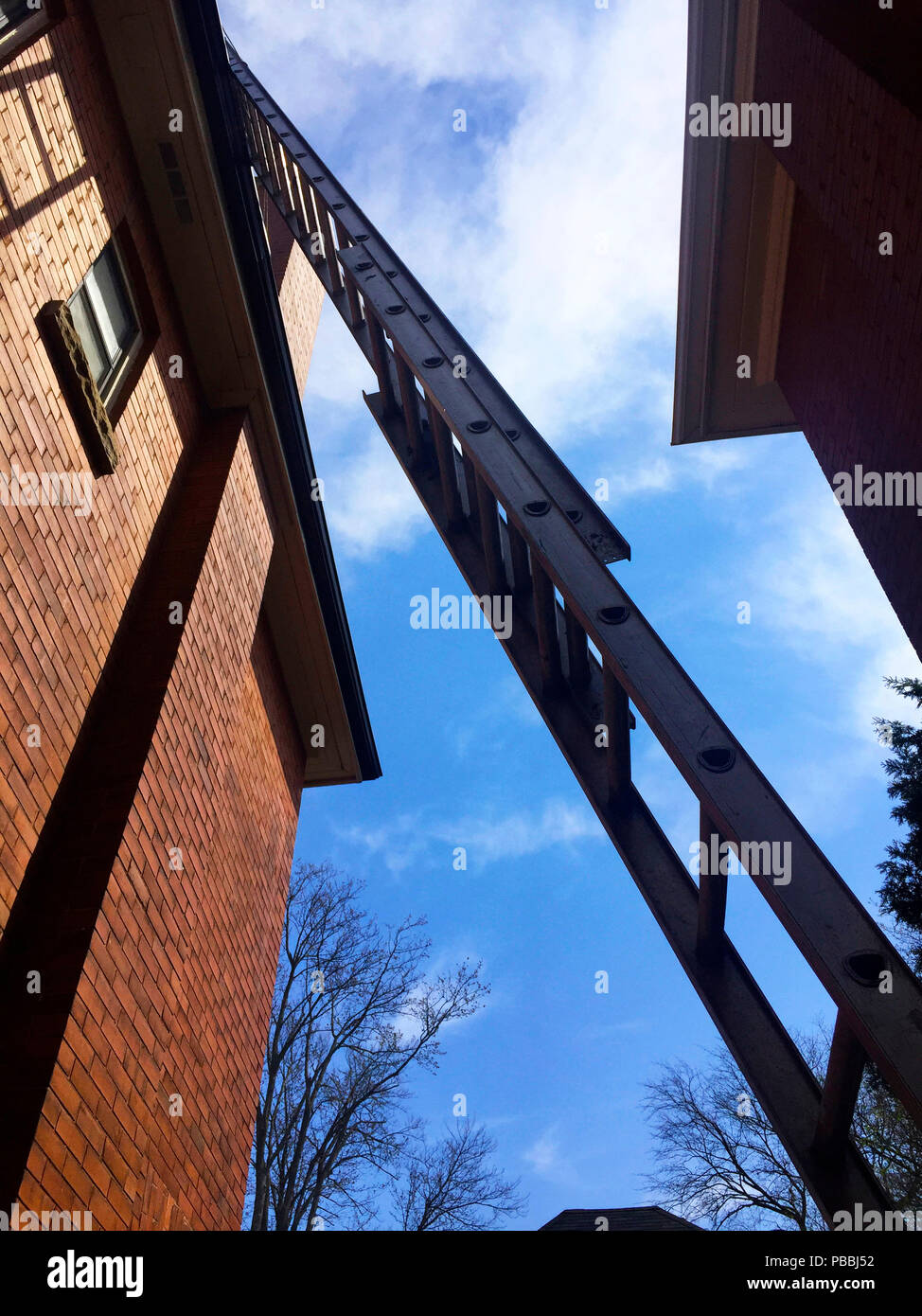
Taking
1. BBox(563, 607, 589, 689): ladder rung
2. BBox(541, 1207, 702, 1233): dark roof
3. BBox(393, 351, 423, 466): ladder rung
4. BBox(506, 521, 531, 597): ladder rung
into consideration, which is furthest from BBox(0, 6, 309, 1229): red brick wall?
BBox(541, 1207, 702, 1233): dark roof

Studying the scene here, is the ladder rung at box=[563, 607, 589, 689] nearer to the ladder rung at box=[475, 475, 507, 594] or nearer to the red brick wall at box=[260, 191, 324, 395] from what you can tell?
the ladder rung at box=[475, 475, 507, 594]

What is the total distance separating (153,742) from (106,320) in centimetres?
256

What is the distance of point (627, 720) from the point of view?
4215 millimetres

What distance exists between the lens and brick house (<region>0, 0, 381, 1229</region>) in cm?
370

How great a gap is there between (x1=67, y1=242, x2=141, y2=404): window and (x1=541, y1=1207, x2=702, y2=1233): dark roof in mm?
8160

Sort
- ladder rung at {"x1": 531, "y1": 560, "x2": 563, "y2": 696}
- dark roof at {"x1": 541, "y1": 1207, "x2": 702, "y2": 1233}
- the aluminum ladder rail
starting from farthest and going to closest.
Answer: dark roof at {"x1": 541, "y1": 1207, "x2": 702, "y2": 1233}
ladder rung at {"x1": 531, "y1": 560, "x2": 563, "y2": 696}
the aluminum ladder rail

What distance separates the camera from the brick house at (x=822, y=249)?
4.22 metres

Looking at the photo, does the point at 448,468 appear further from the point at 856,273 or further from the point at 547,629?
the point at 856,273

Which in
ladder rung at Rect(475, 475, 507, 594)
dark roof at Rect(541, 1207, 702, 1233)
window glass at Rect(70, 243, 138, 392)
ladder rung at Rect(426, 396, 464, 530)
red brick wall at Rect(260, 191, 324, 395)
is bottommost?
dark roof at Rect(541, 1207, 702, 1233)

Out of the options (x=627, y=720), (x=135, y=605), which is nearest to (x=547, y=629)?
(x=627, y=720)

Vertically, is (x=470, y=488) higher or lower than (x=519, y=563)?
higher

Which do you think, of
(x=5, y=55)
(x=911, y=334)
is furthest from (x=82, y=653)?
(x=911, y=334)

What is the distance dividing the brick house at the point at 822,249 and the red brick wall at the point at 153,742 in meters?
3.81

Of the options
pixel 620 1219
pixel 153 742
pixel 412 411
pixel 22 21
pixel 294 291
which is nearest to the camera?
pixel 22 21
